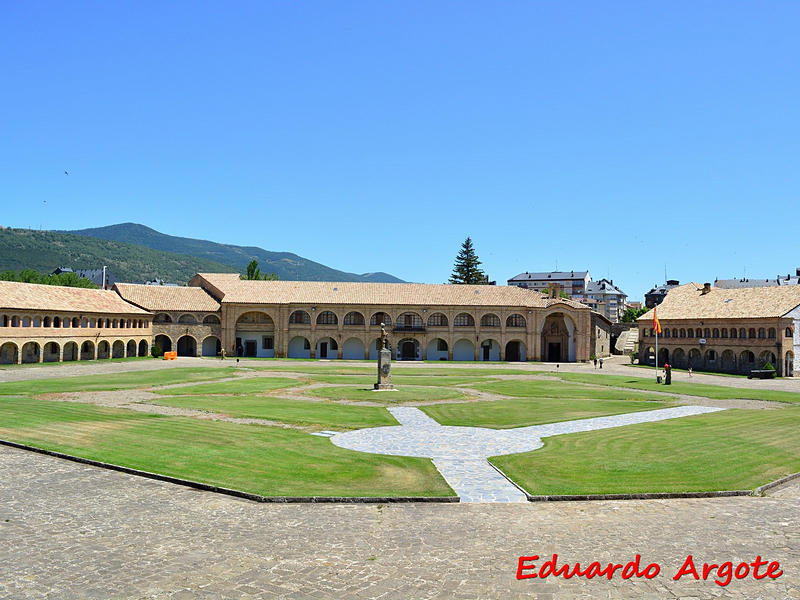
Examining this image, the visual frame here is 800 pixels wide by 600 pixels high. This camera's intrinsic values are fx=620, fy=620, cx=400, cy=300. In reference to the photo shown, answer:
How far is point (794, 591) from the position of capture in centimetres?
962

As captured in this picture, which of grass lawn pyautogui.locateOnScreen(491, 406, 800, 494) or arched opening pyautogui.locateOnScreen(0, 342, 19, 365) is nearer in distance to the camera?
grass lawn pyautogui.locateOnScreen(491, 406, 800, 494)

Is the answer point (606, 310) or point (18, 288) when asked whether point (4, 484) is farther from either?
point (606, 310)

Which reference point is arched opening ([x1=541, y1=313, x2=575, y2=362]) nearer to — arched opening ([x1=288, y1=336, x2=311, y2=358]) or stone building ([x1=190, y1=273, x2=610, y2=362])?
Answer: stone building ([x1=190, y1=273, x2=610, y2=362])

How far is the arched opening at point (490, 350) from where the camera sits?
8419 centimetres

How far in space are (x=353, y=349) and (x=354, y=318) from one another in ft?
13.9

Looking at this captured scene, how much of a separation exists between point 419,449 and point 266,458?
17.2ft

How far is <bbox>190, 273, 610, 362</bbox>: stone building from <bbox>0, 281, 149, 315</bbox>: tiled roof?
41.4 ft

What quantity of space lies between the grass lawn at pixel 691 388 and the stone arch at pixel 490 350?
1084 inches

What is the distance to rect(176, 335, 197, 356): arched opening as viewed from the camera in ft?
266

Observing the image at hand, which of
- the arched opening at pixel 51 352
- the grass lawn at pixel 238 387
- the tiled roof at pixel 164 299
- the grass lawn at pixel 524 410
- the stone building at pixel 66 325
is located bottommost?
the grass lawn at pixel 524 410

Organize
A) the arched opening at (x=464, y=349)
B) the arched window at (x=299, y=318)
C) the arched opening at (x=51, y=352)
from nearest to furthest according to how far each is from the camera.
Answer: the arched opening at (x=51, y=352) → the arched window at (x=299, y=318) → the arched opening at (x=464, y=349)

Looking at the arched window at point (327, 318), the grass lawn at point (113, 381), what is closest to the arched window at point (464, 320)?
the arched window at point (327, 318)

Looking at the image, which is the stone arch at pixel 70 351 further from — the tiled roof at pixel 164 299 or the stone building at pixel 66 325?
the tiled roof at pixel 164 299

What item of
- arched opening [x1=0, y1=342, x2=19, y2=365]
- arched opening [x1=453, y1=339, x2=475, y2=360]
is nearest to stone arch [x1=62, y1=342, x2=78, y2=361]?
arched opening [x1=0, y1=342, x2=19, y2=365]
